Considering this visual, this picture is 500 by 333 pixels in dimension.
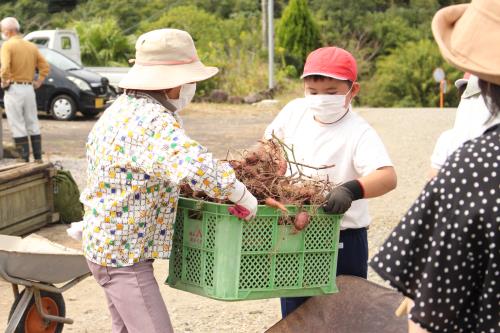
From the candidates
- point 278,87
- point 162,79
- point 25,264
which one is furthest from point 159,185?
point 278,87

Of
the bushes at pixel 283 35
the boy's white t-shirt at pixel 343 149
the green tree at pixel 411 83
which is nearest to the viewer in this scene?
the boy's white t-shirt at pixel 343 149

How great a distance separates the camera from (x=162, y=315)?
3678mm

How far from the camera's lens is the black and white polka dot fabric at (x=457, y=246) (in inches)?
81.8

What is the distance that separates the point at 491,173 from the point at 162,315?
6.30ft

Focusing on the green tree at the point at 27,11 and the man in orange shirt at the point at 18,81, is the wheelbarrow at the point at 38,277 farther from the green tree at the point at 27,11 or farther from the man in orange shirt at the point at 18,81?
the green tree at the point at 27,11

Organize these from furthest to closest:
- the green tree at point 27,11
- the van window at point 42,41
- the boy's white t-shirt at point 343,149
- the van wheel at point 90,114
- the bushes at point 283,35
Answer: the green tree at point 27,11
the bushes at point 283,35
the van window at point 42,41
the van wheel at point 90,114
the boy's white t-shirt at point 343,149

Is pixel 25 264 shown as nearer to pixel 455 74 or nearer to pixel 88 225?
pixel 88 225

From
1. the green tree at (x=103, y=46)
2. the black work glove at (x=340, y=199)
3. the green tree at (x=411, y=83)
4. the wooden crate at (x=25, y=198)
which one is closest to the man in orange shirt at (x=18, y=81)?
the wooden crate at (x=25, y=198)

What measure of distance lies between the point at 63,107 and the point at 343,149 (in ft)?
49.7

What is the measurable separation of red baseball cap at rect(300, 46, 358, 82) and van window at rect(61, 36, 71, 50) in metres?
20.7

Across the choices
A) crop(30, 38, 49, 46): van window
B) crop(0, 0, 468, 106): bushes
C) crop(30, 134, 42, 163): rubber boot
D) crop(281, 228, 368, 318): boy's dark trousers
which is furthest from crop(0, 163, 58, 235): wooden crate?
crop(0, 0, 468, 106): bushes

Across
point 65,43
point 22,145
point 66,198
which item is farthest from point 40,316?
point 65,43

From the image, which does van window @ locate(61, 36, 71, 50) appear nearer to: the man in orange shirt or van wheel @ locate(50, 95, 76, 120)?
van wheel @ locate(50, 95, 76, 120)

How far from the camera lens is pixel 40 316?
16.1ft
